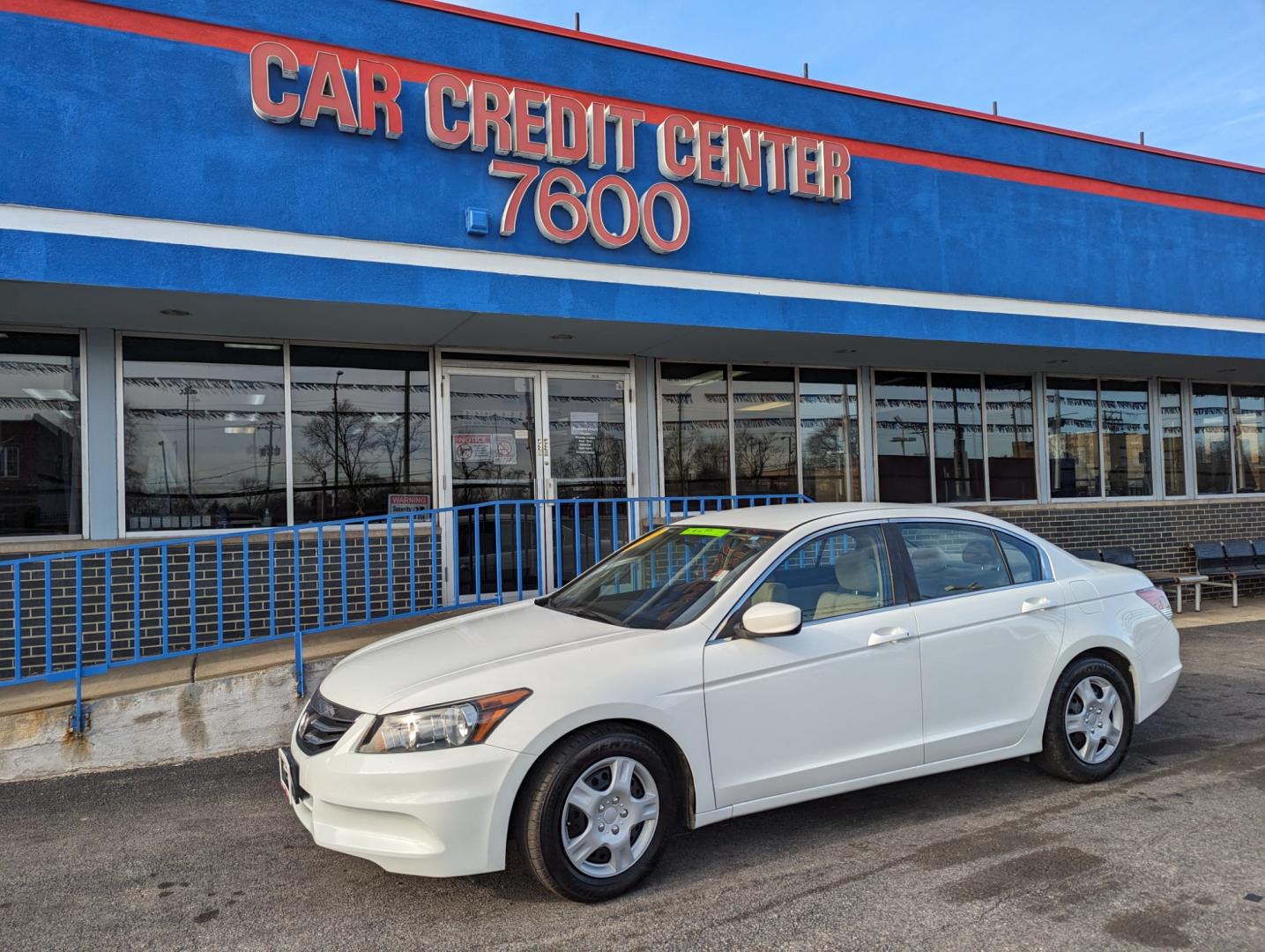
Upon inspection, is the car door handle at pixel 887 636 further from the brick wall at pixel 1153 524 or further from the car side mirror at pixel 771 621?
the brick wall at pixel 1153 524

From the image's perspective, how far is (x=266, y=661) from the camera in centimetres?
621

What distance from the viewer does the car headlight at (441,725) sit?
336cm

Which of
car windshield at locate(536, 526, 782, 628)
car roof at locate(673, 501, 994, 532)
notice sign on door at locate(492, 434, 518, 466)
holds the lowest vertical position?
car windshield at locate(536, 526, 782, 628)

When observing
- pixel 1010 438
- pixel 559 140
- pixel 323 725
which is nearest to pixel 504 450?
pixel 559 140

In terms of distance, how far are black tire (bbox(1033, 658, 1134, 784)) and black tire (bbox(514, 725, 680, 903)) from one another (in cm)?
230

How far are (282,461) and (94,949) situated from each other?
5.36 metres

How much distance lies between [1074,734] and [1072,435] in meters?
8.94

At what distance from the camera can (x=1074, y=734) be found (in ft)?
15.3

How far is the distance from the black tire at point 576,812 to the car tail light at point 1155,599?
10.7 feet

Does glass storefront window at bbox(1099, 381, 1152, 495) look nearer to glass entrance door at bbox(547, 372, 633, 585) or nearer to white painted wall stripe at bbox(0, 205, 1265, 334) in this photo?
white painted wall stripe at bbox(0, 205, 1265, 334)

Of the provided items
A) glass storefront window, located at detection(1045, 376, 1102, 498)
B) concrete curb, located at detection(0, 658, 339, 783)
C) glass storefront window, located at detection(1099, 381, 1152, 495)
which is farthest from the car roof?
glass storefront window, located at detection(1099, 381, 1152, 495)

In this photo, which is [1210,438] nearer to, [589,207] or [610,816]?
[589,207]

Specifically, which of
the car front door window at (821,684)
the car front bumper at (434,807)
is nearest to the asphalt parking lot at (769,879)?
the car front bumper at (434,807)

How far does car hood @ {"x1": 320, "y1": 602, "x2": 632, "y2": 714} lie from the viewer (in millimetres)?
3574
